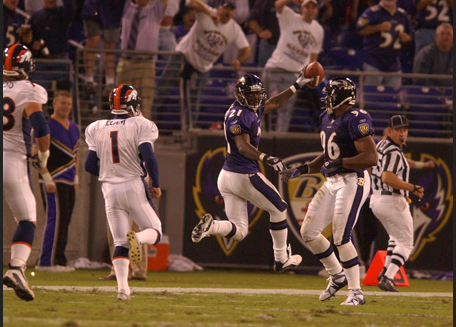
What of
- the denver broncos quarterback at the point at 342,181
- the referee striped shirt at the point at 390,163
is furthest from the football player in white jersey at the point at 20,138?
the referee striped shirt at the point at 390,163

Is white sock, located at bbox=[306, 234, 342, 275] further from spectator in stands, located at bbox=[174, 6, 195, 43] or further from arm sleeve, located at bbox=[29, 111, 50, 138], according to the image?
spectator in stands, located at bbox=[174, 6, 195, 43]

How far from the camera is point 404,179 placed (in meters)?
8.98

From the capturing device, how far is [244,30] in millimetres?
12773

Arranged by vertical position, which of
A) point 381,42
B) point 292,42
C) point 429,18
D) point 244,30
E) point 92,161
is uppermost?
point 429,18

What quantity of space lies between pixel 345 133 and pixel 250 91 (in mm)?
1110

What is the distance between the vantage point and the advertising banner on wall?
11.3 metres

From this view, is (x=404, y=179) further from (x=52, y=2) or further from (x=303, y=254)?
(x=52, y=2)

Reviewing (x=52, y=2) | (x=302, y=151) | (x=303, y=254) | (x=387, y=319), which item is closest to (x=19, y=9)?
(x=52, y=2)

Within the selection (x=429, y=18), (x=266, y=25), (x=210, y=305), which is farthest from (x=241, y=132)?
(x=429, y=18)

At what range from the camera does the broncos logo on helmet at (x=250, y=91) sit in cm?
725

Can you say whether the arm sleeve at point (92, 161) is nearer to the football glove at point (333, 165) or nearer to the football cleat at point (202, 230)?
the football cleat at point (202, 230)

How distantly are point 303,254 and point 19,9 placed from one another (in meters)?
5.63

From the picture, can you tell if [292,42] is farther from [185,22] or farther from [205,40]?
[185,22]

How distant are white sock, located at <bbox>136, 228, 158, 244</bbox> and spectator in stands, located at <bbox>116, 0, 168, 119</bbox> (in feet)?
15.8
